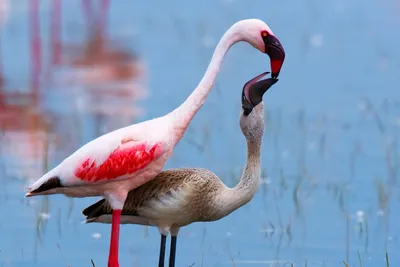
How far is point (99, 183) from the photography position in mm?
6574

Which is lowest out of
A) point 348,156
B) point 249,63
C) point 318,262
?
point 318,262

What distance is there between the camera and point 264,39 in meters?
6.48

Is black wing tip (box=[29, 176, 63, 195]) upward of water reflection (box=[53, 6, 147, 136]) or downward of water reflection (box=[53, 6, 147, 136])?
downward

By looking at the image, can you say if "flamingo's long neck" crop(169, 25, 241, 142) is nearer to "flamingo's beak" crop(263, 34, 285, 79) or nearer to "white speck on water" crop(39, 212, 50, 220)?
"flamingo's beak" crop(263, 34, 285, 79)

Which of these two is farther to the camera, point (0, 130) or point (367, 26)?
point (367, 26)

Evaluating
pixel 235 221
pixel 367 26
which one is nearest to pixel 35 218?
pixel 235 221

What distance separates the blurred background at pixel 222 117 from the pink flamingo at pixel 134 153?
124cm

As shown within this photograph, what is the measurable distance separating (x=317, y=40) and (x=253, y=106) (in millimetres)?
10189

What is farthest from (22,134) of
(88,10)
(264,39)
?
(88,10)

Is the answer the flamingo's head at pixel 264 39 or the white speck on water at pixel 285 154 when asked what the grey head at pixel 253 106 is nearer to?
the flamingo's head at pixel 264 39

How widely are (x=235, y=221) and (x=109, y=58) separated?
703cm

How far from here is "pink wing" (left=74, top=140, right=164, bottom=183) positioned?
6492 mm

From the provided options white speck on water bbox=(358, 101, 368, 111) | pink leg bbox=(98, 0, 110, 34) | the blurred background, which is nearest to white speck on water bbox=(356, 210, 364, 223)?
the blurred background

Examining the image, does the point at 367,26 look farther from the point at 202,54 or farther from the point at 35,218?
the point at 35,218
